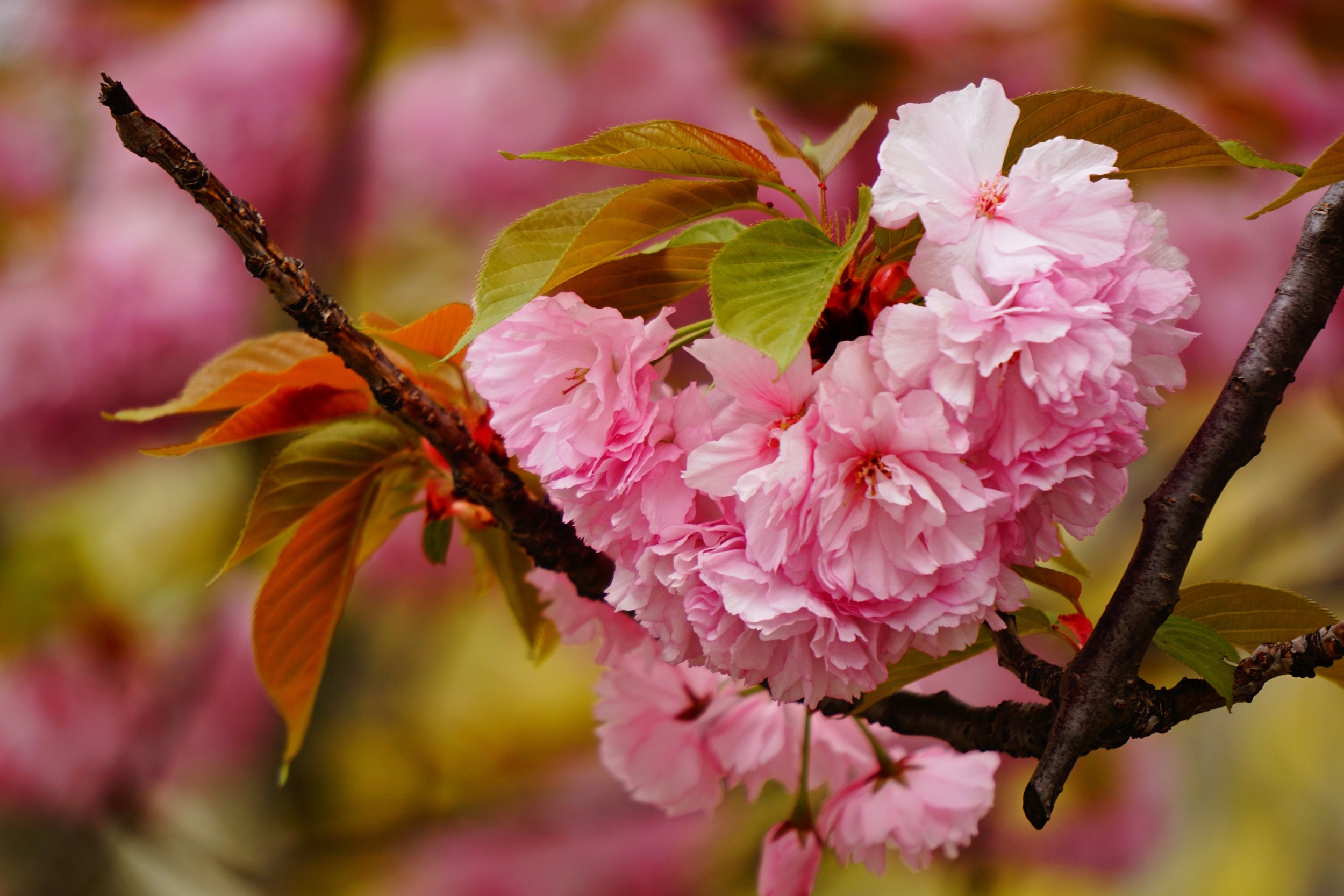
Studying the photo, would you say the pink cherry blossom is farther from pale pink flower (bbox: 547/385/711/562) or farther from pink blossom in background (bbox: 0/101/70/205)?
pink blossom in background (bbox: 0/101/70/205)

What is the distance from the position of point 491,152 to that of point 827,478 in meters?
1.04

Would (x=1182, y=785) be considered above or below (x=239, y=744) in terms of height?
below

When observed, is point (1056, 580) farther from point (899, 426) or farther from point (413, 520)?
point (413, 520)

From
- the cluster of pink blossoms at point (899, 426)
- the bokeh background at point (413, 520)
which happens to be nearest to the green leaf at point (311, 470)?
the cluster of pink blossoms at point (899, 426)

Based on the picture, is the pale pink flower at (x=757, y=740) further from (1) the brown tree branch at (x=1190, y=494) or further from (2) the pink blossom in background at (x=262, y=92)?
(2) the pink blossom in background at (x=262, y=92)

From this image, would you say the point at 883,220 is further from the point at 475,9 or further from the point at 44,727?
the point at 44,727

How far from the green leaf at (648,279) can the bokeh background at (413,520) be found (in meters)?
0.81

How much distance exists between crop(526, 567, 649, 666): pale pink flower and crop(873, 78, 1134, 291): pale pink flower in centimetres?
20

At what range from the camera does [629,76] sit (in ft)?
3.86

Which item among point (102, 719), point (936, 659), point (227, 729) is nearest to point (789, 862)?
point (936, 659)

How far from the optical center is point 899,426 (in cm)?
24

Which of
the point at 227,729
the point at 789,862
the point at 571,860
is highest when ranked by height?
the point at 789,862

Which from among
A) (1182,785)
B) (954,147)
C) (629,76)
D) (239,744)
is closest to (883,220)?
(954,147)

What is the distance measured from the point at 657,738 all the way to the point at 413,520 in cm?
92
